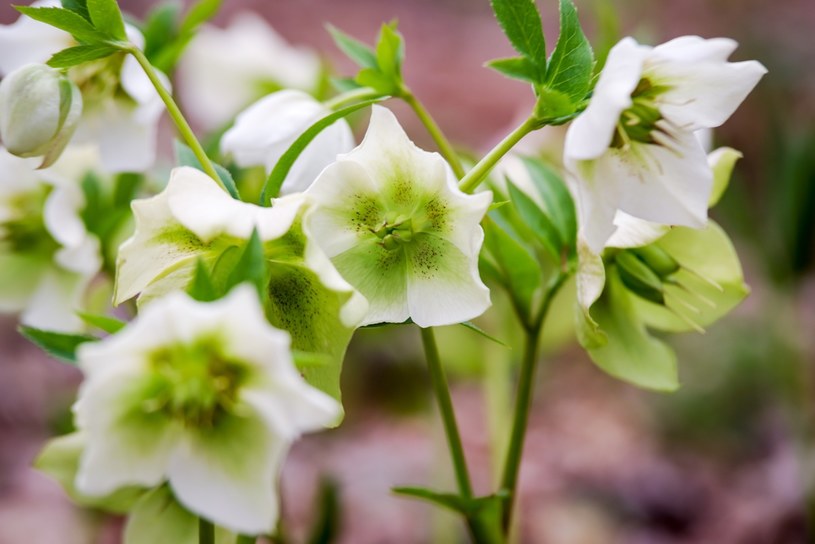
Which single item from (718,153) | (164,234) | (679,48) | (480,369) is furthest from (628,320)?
(480,369)

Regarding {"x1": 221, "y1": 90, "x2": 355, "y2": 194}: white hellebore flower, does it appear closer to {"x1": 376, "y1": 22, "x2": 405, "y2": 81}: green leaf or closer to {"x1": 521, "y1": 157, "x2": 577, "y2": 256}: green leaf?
{"x1": 376, "y1": 22, "x2": 405, "y2": 81}: green leaf

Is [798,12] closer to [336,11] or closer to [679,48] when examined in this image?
[336,11]

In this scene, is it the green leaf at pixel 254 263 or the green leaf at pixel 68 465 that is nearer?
the green leaf at pixel 254 263

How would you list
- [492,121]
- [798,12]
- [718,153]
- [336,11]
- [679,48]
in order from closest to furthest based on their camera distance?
[679,48]
[718,153]
[492,121]
[798,12]
[336,11]

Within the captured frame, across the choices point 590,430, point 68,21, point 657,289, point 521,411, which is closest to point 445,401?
point 521,411

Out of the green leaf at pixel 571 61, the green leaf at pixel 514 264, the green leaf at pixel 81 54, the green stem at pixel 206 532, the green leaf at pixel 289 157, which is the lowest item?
the green stem at pixel 206 532

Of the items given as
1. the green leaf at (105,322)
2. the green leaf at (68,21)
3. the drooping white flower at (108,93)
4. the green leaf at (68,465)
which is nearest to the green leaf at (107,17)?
the green leaf at (68,21)

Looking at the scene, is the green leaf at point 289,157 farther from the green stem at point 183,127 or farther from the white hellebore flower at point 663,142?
the white hellebore flower at point 663,142
